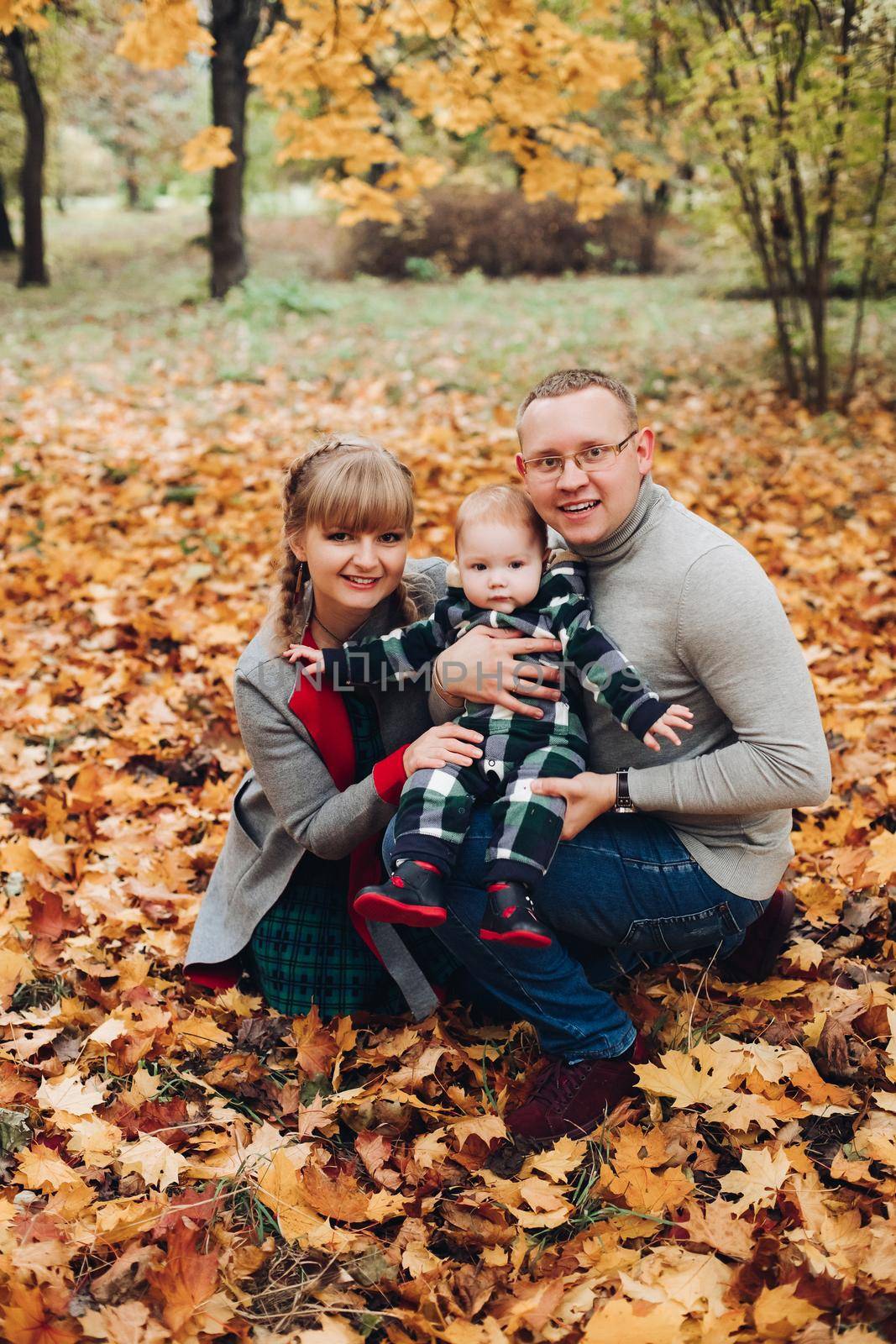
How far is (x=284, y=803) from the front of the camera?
2.53 m

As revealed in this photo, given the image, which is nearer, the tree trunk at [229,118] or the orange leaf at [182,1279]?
the orange leaf at [182,1279]

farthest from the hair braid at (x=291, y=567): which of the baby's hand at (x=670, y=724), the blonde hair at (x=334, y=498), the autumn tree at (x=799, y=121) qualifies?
the autumn tree at (x=799, y=121)

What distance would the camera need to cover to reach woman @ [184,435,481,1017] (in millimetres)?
2439

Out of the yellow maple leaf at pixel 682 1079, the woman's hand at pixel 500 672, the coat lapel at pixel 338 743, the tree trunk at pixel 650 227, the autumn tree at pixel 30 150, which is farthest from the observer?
the tree trunk at pixel 650 227

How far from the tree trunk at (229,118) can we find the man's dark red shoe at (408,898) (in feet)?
39.0

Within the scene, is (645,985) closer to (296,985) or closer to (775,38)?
(296,985)

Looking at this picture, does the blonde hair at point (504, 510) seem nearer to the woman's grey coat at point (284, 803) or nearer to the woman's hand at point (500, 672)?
the woman's hand at point (500, 672)

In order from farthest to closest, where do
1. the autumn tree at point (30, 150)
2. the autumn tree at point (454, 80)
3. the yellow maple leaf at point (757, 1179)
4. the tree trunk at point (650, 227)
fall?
the tree trunk at point (650, 227), the autumn tree at point (30, 150), the autumn tree at point (454, 80), the yellow maple leaf at point (757, 1179)

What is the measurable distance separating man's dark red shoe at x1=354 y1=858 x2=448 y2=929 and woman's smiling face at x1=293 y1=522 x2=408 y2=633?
70cm

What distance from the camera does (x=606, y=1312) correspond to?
67.1 inches

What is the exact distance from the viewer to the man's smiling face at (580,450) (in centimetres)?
222

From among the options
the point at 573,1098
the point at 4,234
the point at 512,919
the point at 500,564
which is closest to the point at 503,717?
the point at 500,564

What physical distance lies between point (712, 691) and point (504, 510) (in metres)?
0.67

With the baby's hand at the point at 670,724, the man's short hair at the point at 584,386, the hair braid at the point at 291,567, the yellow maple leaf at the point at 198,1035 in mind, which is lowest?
the yellow maple leaf at the point at 198,1035
